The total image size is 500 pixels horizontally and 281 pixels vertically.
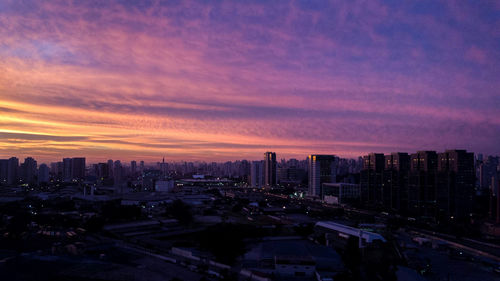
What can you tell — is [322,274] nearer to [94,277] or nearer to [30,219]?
[94,277]

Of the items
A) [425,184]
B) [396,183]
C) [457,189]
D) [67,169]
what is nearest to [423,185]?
[425,184]

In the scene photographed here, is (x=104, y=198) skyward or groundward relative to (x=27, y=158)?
groundward

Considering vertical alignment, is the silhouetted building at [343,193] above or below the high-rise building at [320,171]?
below

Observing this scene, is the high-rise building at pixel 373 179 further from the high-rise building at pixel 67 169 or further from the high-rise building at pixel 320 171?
the high-rise building at pixel 67 169

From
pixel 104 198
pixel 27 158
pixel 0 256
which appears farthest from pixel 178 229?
pixel 27 158

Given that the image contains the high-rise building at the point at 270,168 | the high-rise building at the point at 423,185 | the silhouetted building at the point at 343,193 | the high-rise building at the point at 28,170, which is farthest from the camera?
the high-rise building at the point at 270,168

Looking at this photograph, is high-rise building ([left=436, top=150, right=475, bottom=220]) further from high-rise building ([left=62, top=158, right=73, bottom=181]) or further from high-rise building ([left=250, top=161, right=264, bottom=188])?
high-rise building ([left=62, top=158, right=73, bottom=181])

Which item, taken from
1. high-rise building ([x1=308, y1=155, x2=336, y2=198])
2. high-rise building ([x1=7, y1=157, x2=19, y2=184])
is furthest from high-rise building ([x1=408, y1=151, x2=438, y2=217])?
high-rise building ([x1=7, y1=157, x2=19, y2=184])

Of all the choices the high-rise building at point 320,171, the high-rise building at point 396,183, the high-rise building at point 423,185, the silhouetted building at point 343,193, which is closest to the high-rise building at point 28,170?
the high-rise building at point 320,171
